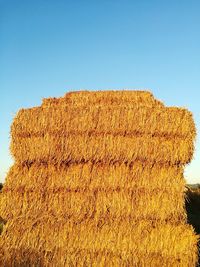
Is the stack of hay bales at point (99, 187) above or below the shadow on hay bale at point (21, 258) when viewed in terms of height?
above

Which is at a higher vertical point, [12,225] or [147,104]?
[147,104]

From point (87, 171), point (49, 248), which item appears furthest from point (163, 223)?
point (49, 248)

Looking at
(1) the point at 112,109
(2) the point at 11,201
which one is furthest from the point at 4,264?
(1) the point at 112,109

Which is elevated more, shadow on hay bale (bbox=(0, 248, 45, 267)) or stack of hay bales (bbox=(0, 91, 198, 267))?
stack of hay bales (bbox=(0, 91, 198, 267))

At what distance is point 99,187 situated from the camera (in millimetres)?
8523

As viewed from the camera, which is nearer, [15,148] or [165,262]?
[165,262]

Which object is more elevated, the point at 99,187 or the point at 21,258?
the point at 99,187

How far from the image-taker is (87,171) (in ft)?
28.1

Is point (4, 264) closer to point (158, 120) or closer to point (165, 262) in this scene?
point (165, 262)

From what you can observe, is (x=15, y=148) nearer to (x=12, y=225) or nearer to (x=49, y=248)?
(x=12, y=225)

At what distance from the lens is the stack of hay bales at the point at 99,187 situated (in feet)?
27.3

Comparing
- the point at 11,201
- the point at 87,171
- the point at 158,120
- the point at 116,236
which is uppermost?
the point at 158,120

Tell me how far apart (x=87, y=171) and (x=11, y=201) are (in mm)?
1814

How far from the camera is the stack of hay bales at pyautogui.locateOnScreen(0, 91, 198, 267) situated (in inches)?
328
